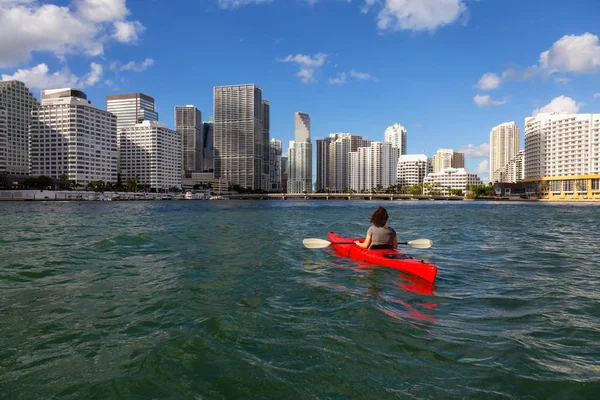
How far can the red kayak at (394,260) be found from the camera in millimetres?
11000

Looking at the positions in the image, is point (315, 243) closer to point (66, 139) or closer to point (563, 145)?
point (563, 145)

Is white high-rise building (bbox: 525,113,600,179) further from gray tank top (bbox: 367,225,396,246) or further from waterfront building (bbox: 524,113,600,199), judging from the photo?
gray tank top (bbox: 367,225,396,246)

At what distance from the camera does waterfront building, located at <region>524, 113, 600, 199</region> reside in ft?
506

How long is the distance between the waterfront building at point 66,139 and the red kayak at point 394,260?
195568mm

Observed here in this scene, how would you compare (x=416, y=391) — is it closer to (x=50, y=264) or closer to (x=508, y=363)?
(x=508, y=363)

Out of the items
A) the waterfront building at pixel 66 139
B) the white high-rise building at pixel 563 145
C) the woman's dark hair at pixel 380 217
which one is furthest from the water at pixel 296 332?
the waterfront building at pixel 66 139

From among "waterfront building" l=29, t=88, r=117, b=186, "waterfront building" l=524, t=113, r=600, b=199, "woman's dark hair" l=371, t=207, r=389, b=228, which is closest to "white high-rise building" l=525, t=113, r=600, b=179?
"waterfront building" l=524, t=113, r=600, b=199

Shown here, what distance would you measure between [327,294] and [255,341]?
3.63 m

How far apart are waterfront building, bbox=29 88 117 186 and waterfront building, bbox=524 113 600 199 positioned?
725 feet

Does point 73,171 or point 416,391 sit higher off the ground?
point 73,171

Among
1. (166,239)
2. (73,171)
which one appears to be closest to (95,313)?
(166,239)

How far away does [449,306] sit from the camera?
8.72 meters

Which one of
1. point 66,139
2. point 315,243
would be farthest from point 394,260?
point 66,139

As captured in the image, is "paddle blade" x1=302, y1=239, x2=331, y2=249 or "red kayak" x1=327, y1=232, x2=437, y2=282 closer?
"red kayak" x1=327, y1=232, x2=437, y2=282
